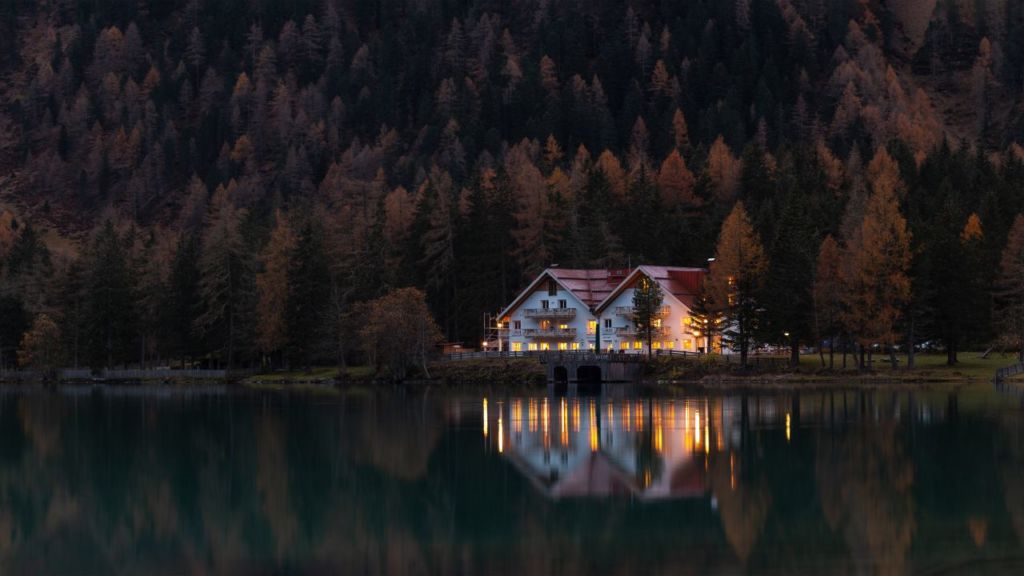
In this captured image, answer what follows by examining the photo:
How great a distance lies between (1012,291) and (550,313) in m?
43.1

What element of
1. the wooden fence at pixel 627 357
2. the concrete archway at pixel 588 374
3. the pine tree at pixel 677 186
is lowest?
the concrete archway at pixel 588 374

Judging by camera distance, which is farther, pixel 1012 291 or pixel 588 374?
pixel 588 374

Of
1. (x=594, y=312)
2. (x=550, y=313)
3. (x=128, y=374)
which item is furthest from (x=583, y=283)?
(x=128, y=374)

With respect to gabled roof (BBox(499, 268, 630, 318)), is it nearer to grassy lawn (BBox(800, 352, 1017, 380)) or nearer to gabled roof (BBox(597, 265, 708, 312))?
gabled roof (BBox(597, 265, 708, 312))

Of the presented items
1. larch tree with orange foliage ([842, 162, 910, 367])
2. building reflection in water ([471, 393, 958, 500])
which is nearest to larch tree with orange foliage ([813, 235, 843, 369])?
larch tree with orange foliage ([842, 162, 910, 367])

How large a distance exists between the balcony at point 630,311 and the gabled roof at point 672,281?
3.74ft

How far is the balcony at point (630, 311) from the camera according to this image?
118312 millimetres

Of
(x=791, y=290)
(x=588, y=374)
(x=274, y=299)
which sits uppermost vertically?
(x=274, y=299)

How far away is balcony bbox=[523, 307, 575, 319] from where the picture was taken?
126 meters

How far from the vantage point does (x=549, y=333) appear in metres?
128

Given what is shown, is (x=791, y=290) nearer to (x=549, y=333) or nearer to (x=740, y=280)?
(x=740, y=280)

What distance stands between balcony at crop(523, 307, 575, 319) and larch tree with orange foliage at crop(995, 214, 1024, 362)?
36661 millimetres

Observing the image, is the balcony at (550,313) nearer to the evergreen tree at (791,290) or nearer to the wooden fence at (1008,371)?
the evergreen tree at (791,290)

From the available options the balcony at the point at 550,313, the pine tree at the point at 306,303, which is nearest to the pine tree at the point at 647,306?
the balcony at the point at 550,313
